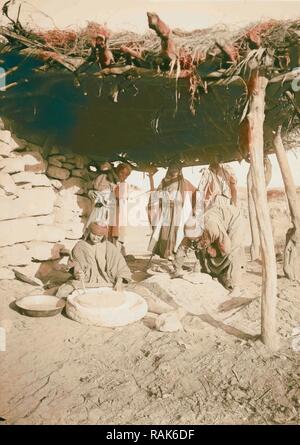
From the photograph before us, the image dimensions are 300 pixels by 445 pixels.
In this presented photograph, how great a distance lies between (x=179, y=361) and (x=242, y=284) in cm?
222

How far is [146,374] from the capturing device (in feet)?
10.1

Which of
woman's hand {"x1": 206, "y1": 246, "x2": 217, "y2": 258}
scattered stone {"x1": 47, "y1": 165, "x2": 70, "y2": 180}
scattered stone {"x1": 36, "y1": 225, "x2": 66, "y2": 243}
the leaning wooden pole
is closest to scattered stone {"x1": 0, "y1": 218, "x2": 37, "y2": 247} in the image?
scattered stone {"x1": 36, "y1": 225, "x2": 66, "y2": 243}

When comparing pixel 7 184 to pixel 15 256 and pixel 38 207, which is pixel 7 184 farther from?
pixel 15 256

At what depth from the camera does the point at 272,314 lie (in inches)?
135

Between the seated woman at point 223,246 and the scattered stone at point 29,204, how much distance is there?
241 centimetres

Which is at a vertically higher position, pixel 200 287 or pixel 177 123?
pixel 177 123

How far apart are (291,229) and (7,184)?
14.4 ft

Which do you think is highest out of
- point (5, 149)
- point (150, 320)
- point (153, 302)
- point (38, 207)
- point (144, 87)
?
point (144, 87)

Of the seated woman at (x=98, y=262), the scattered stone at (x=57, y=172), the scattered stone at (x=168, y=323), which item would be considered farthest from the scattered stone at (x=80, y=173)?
the scattered stone at (x=168, y=323)

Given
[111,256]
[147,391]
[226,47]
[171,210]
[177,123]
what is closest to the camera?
[147,391]

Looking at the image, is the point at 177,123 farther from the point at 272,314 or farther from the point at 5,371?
the point at 5,371

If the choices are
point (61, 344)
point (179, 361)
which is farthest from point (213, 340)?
point (61, 344)

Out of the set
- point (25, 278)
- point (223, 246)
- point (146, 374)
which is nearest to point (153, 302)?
point (146, 374)

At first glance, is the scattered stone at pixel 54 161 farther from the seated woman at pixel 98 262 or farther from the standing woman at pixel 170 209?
the standing woman at pixel 170 209
